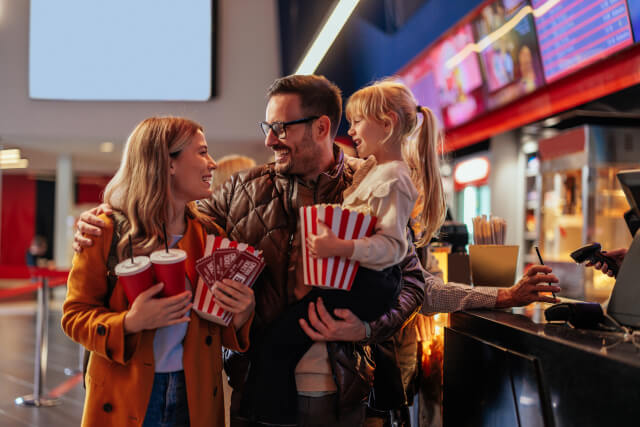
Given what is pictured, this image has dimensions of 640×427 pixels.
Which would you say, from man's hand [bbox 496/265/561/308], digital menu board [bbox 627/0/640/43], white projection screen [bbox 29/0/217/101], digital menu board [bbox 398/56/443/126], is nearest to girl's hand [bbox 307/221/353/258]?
man's hand [bbox 496/265/561/308]

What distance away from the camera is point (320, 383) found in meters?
1.75

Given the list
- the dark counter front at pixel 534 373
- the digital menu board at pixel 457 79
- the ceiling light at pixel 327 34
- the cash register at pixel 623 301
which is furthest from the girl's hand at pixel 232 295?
the digital menu board at pixel 457 79

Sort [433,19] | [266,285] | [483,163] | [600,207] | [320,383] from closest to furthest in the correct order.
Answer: [320,383] < [266,285] < [600,207] < [433,19] < [483,163]

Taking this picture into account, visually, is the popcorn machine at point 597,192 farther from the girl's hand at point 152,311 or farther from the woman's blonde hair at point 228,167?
the girl's hand at point 152,311

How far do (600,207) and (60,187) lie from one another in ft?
37.6

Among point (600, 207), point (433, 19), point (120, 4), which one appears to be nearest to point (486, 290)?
point (600, 207)

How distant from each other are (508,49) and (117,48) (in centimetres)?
577

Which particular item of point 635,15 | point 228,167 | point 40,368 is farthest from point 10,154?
point 635,15

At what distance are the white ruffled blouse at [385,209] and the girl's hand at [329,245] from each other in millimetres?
27

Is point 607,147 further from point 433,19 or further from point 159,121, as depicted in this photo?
point 159,121

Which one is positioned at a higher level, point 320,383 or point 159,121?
point 159,121

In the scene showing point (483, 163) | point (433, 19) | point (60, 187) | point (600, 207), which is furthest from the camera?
point (60, 187)

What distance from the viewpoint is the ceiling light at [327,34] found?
407 centimetres

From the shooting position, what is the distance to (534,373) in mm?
1454
